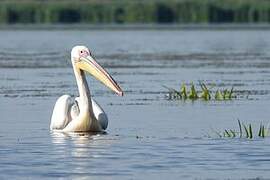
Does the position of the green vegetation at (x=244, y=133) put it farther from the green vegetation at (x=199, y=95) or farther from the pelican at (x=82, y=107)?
the green vegetation at (x=199, y=95)

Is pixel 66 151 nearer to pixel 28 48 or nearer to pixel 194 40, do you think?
pixel 28 48

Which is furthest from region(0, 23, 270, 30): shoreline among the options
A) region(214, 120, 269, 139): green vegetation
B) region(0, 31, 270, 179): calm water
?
region(214, 120, 269, 139): green vegetation

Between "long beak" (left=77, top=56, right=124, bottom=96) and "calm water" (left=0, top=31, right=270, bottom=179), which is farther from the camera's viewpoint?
"long beak" (left=77, top=56, right=124, bottom=96)

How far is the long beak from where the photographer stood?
16.7 metres

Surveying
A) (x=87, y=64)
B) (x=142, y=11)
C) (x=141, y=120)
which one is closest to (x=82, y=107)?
(x=87, y=64)

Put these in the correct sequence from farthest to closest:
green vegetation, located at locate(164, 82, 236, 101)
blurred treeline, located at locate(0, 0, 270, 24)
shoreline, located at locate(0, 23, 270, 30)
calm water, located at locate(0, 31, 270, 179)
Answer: shoreline, located at locate(0, 23, 270, 30), blurred treeline, located at locate(0, 0, 270, 24), green vegetation, located at locate(164, 82, 236, 101), calm water, located at locate(0, 31, 270, 179)

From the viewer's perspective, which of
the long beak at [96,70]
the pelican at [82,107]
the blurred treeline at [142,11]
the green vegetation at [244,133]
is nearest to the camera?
the green vegetation at [244,133]

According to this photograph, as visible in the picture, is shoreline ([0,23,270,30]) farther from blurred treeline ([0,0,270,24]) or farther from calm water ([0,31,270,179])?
calm water ([0,31,270,179])

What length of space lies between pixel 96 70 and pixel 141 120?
130cm

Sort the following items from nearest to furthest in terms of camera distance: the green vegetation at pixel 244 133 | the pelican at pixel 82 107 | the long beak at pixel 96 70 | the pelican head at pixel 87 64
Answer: the green vegetation at pixel 244 133 < the pelican at pixel 82 107 < the long beak at pixel 96 70 < the pelican head at pixel 87 64

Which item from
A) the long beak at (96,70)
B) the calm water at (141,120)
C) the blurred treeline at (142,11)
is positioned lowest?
the calm water at (141,120)

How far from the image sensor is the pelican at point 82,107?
648 inches

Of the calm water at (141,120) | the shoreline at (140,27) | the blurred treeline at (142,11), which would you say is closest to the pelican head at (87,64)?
the calm water at (141,120)

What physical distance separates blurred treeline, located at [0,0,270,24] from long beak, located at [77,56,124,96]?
42.9 meters
